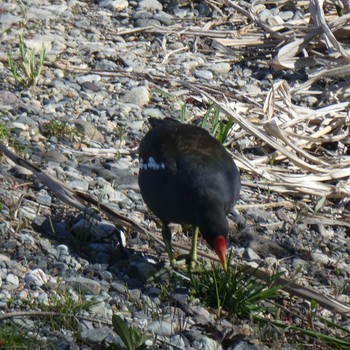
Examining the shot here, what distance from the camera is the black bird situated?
5.87 meters

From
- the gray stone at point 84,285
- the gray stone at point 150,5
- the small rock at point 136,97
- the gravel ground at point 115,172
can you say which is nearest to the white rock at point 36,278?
the gravel ground at point 115,172

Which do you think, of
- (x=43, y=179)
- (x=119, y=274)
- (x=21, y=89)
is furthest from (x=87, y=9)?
(x=119, y=274)

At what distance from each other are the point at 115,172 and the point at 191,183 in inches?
53.4

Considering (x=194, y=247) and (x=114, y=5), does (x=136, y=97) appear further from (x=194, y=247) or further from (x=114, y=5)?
(x=194, y=247)

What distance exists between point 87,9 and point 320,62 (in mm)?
2368

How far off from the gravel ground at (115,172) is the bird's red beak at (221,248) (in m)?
0.31

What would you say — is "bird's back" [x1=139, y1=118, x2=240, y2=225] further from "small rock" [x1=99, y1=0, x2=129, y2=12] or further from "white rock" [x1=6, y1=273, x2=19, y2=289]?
"small rock" [x1=99, y1=0, x2=129, y2=12]

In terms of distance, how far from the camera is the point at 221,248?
5.75m

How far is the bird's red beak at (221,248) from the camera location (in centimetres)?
575

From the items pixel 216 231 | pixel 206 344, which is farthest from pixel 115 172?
pixel 206 344

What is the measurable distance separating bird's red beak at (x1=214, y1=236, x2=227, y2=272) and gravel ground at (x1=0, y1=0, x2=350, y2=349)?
0.31 meters

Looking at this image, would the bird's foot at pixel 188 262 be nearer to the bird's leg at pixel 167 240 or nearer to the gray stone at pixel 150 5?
the bird's leg at pixel 167 240

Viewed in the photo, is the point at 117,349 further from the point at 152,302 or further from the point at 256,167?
the point at 256,167

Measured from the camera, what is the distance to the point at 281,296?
6020 mm
